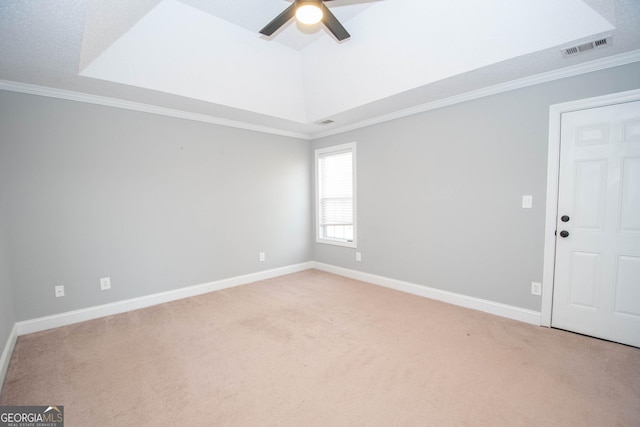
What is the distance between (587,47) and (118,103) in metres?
4.51

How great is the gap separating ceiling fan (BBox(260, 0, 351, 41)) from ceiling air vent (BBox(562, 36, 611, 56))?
178 cm

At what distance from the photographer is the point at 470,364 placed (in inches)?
84.6

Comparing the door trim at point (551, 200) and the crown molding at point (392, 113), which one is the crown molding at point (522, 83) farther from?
the door trim at point (551, 200)

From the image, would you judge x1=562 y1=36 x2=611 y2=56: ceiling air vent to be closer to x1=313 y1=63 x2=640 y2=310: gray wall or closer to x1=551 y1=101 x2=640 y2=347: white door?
x1=313 y1=63 x2=640 y2=310: gray wall

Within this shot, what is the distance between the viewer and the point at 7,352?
2.25 meters

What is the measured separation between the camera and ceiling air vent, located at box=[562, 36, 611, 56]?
2.07 m

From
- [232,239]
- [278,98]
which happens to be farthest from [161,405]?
[278,98]

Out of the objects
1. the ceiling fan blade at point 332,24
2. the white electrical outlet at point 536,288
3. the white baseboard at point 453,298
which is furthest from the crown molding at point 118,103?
the white electrical outlet at point 536,288

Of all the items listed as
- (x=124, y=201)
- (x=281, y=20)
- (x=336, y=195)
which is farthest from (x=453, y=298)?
(x=124, y=201)

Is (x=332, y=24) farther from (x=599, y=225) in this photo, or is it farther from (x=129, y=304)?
(x=129, y=304)

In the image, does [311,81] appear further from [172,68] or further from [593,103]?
[593,103]

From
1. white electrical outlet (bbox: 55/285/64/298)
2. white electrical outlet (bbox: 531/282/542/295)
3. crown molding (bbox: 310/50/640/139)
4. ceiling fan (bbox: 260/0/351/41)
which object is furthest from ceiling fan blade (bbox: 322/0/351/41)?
white electrical outlet (bbox: 55/285/64/298)

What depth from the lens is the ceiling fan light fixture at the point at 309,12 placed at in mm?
1905

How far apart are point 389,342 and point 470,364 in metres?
0.65
